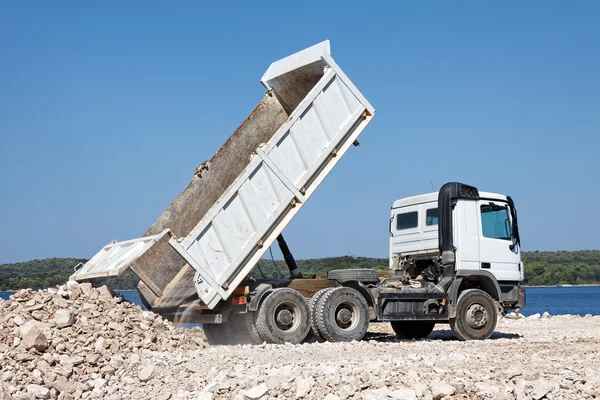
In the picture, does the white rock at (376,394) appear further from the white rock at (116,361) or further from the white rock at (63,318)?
the white rock at (63,318)

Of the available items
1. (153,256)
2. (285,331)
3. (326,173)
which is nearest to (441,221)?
(326,173)

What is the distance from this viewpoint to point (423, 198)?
15242mm

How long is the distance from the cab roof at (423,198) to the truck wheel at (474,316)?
1795mm

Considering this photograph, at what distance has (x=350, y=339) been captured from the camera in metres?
13.2

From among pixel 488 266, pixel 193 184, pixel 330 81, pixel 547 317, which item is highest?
pixel 330 81

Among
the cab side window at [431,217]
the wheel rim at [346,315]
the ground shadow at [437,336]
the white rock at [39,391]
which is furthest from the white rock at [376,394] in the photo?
the ground shadow at [437,336]

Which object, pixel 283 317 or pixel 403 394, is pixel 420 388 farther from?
pixel 283 317

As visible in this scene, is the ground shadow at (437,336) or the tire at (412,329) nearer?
the ground shadow at (437,336)

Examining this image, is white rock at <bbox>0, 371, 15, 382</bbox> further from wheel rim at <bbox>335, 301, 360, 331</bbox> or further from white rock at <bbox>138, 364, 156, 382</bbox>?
wheel rim at <bbox>335, 301, 360, 331</bbox>

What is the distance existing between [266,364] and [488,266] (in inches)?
263

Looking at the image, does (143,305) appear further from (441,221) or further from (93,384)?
(441,221)

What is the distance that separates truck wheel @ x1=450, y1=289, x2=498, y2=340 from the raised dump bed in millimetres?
3856

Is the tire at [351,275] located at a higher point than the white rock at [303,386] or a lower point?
higher

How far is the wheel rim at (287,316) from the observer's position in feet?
42.0
